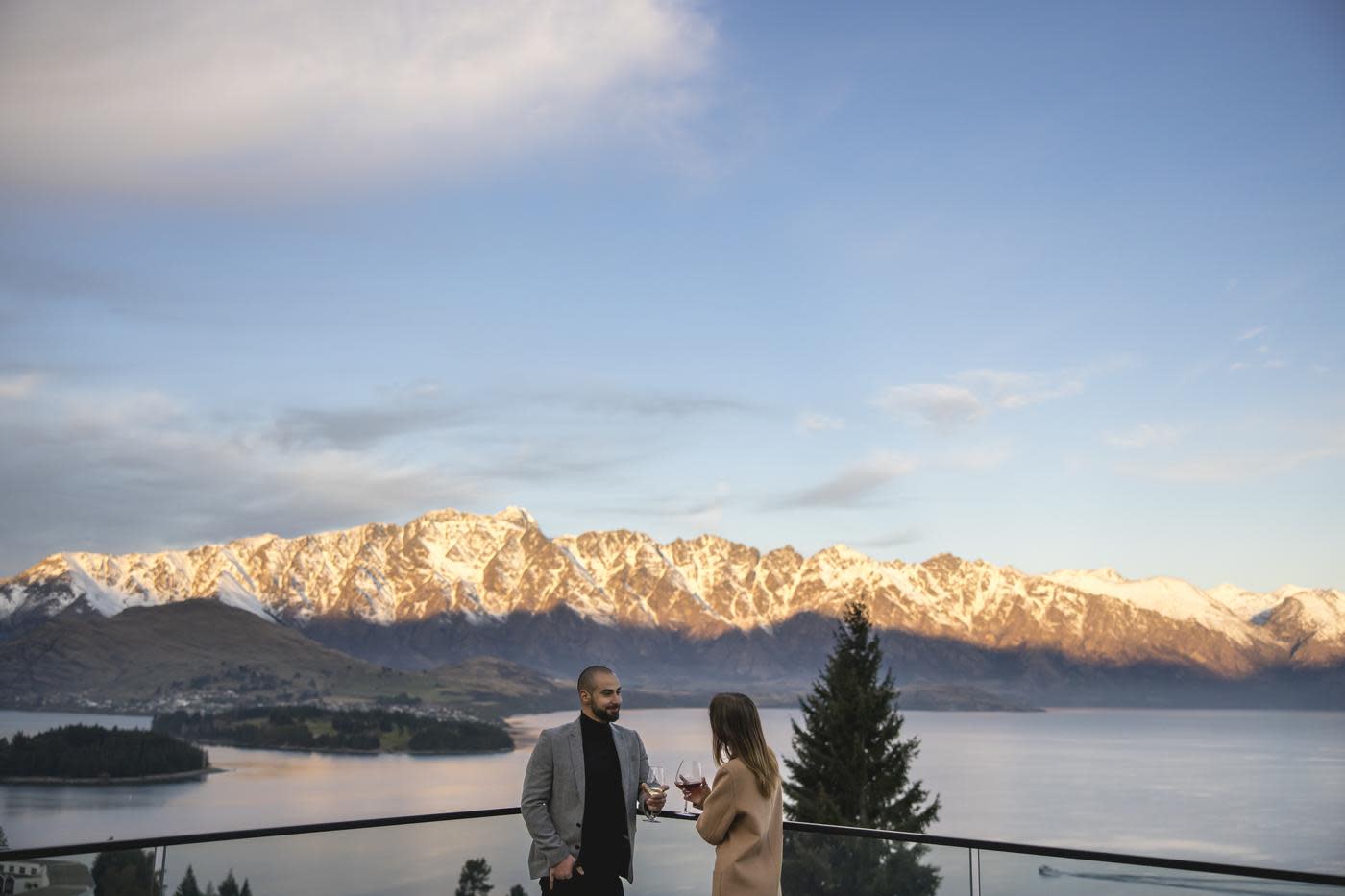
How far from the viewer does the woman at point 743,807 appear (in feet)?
11.8

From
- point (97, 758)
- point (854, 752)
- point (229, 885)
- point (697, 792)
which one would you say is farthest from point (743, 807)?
point (97, 758)

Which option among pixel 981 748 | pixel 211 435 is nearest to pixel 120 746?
pixel 211 435

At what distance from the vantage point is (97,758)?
294ft

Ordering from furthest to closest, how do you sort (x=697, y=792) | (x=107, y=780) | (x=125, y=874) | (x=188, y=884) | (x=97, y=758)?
(x=97, y=758) → (x=107, y=780) → (x=188, y=884) → (x=125, y=874) → (x=697, y=792)

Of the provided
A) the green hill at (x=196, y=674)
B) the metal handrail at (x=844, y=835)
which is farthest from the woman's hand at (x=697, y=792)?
the green hill at (x=196, y=674)

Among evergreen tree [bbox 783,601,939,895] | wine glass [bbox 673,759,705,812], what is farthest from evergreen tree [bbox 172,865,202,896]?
evergreen tree [bbox 783,601,939,895]

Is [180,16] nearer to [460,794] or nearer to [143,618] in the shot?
[460,794]

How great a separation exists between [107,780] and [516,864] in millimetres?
97283

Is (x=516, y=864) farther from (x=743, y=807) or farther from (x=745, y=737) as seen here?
(x=745, y=737)

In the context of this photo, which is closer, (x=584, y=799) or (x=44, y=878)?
(x=584, y=799)

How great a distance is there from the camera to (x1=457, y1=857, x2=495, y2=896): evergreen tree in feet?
19.4

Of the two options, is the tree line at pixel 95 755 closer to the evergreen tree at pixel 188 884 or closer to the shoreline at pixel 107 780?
the shoreline at pixel 107 780

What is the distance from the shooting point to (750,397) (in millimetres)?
134000

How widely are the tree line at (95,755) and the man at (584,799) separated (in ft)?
321
